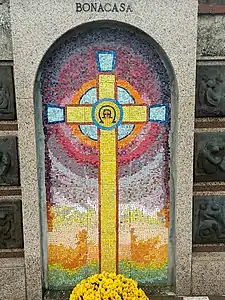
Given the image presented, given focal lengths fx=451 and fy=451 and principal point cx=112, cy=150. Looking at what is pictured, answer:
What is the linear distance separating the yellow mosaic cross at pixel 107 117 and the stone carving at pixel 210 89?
0.42 m

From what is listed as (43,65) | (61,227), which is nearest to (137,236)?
(61,227)

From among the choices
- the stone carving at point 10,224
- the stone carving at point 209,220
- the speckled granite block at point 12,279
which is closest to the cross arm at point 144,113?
the stone carving at point 209,220

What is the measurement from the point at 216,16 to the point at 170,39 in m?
0.54

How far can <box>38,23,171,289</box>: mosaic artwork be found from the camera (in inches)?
189

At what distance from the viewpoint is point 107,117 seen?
4918 mm

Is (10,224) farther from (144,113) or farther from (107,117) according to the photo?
(144,113)

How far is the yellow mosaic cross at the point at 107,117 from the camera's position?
4840mm

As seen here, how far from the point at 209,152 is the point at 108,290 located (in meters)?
2.01

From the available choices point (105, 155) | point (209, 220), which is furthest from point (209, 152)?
point (105, 155)

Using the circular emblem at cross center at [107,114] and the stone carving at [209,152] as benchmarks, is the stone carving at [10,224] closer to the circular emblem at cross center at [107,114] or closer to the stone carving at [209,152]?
the circular emblem at cross center at [107,114]

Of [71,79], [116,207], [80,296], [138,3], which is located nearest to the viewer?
[80,296]

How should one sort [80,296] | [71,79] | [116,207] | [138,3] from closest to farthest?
[80,296], [138,3], [71,79], [116,207]

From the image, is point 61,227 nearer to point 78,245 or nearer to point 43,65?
point 78,245

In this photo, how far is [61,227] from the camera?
516cm
